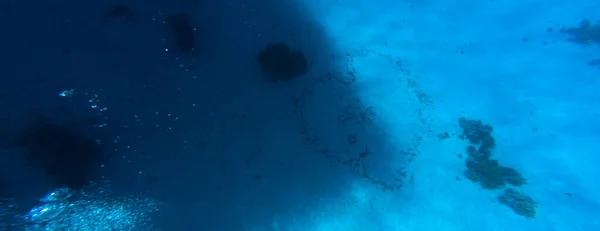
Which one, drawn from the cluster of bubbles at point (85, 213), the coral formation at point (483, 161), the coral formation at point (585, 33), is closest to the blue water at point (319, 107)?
the coral formation at point (585, 33)

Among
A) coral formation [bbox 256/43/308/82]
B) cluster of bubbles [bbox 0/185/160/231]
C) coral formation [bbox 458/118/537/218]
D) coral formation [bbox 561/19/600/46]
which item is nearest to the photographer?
cluster of bubbles [bbox 0/185/160/231]

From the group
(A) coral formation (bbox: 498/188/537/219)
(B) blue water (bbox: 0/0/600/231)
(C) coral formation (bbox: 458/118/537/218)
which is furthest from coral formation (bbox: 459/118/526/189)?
(A) coral formation (bbox: 498/188/537/219)

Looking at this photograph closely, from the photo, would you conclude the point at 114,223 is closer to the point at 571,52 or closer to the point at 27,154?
the point at 27,154

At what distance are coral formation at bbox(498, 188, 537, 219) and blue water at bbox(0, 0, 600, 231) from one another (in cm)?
25

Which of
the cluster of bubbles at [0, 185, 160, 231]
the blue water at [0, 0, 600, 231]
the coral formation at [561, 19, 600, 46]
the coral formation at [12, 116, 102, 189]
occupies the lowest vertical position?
the cluster of bubbles at [0, 185, 160, 231]

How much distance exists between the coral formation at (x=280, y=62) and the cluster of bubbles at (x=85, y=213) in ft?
25.7

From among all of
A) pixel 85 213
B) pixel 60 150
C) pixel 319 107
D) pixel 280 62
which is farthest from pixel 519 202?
pixel 60 150

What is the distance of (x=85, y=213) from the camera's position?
43.4ft

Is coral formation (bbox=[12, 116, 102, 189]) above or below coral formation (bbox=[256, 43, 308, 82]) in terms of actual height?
below

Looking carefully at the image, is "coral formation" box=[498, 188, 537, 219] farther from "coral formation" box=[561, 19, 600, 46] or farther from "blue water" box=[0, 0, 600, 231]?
"coral formation" box=[561, 19, 600, 46]

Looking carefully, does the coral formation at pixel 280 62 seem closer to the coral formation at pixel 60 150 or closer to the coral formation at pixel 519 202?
the coral formation at pixel 60 150

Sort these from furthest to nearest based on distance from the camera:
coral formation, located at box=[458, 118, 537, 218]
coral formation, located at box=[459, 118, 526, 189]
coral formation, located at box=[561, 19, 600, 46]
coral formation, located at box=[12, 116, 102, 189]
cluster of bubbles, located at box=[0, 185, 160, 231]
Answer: coral formation, located at box=[561, 19, 600, 46] < coral formation, located at box=[459, 118, 526, 189] < coral formation, located at box=[458, 118, 537, 218] < cluster of bubbles, located at box=[0, 185, 160, 231] < coral formation, located at box=[12, 116, 102, 189]

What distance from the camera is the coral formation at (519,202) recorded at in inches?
658

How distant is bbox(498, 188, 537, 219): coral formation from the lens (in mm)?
16703
